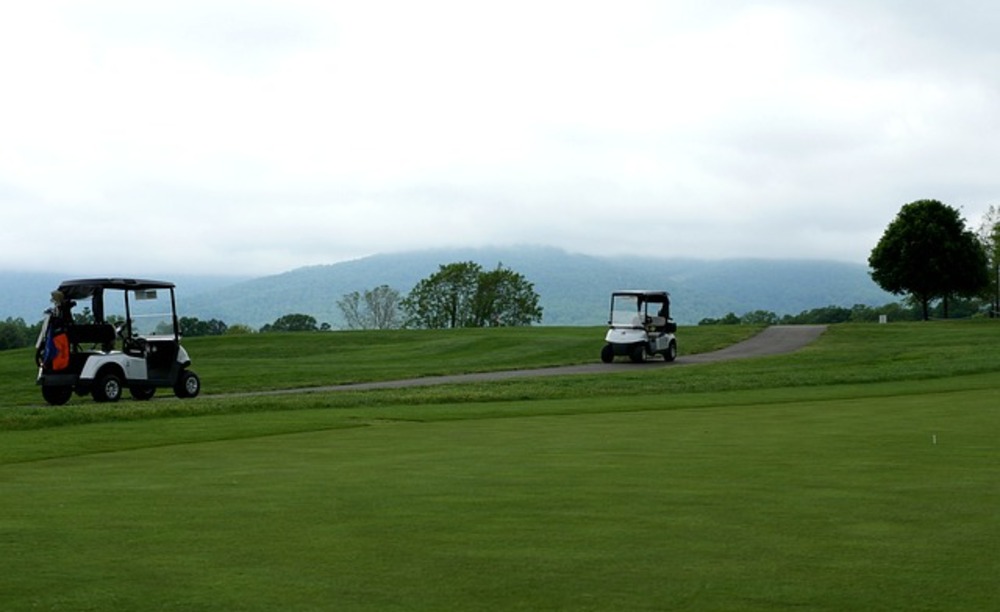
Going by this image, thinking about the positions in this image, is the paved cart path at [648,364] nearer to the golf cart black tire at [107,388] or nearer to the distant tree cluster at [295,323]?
the golf cart black tire at [107,388]

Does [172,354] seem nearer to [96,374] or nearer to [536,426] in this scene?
[96,374]

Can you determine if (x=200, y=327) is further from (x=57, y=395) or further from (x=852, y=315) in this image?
(x=57, y=395)

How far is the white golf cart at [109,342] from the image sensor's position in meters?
29.4

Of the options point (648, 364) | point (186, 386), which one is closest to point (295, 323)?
point (648, 364)

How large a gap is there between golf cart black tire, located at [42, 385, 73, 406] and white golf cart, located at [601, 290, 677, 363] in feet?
72.0

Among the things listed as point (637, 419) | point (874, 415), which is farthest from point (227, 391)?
point (874, 415)

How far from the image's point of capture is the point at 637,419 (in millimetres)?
20672

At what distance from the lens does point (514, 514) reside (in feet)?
30.4

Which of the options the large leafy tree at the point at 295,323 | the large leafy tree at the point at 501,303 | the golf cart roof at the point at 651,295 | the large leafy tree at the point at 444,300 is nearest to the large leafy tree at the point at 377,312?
the large leafy tree at the point at 295,323

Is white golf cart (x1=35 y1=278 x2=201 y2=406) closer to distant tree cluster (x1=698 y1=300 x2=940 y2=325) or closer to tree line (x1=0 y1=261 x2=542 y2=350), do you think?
tree line (x1=0 y1=261 x2=542 y2=350)

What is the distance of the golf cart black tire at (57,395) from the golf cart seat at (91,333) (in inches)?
48.5

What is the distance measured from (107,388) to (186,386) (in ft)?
8.89

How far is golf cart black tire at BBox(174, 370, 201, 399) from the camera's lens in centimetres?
3175

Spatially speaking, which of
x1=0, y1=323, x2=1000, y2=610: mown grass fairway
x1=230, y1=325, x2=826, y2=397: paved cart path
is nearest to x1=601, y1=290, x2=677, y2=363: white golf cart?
x1=230, y1=325, x2=826, y2=397: paved cart path
